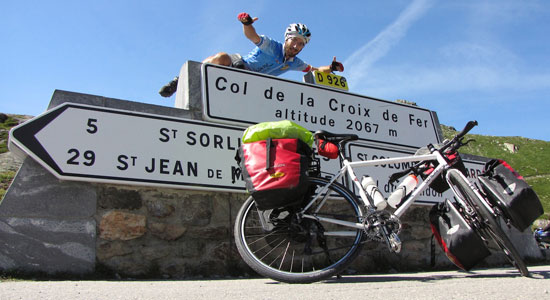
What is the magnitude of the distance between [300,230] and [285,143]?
687 millimetres

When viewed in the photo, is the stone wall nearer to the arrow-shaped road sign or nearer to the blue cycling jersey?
the arrow-shaped road sign

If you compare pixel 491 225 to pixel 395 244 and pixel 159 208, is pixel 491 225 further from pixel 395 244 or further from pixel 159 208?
pixel 159 208

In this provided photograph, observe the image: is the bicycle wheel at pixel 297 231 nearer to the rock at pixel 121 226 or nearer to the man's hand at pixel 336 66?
the rock at pixel 121 226

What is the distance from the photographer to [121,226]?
135 inches

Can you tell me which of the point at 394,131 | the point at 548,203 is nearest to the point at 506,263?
the point at 394,131

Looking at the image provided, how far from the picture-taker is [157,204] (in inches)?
143

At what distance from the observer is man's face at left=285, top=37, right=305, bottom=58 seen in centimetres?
486

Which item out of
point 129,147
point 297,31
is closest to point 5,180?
point 129,147

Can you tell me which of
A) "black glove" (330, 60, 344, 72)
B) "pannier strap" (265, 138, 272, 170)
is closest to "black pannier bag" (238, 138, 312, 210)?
"pannier strap" (265, 138, 272, 170)

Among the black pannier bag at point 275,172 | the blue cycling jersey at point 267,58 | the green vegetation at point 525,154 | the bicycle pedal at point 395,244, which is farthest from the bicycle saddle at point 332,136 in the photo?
the green vegetation at point 525,154

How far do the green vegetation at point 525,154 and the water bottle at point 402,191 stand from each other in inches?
2655

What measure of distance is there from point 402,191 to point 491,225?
0.68 meters

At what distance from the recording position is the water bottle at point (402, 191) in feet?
10.7

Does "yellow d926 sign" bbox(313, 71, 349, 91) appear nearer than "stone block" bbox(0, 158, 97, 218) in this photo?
No
